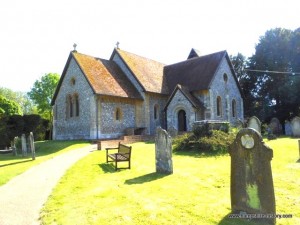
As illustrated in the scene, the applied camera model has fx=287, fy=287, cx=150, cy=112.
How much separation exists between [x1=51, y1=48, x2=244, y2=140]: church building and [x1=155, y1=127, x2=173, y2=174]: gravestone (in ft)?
47.3

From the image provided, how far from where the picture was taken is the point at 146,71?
32.4 meters

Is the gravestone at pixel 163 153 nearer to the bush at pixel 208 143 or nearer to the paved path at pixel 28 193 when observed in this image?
the paved path at pixel 28 193

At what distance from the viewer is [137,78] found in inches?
1150

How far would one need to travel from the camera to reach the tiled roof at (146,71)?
97.9 ft

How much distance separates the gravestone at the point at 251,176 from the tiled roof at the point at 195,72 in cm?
2280

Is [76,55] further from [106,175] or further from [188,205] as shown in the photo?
[188,205]

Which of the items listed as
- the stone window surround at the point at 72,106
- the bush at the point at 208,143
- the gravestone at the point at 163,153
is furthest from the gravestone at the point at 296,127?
the stone window surround at the point at 72,106

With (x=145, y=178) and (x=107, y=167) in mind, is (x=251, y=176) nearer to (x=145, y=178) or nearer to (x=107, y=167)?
(x=145, y=178)

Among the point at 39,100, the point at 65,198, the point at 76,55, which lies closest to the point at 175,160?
the point at 65,198

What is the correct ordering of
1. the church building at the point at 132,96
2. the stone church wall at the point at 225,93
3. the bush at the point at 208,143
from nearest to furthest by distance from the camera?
the bush at the point at 208,143 → the church building at the point at 132,96 → the stone church wall at the point at 225,93

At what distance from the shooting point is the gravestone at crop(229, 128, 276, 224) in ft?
19.4

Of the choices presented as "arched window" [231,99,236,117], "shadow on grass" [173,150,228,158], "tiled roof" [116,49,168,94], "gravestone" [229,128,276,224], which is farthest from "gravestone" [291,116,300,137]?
"gravestone" [229,128,276,224]

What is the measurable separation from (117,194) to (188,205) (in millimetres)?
2202

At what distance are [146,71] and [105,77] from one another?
6.24 meters
